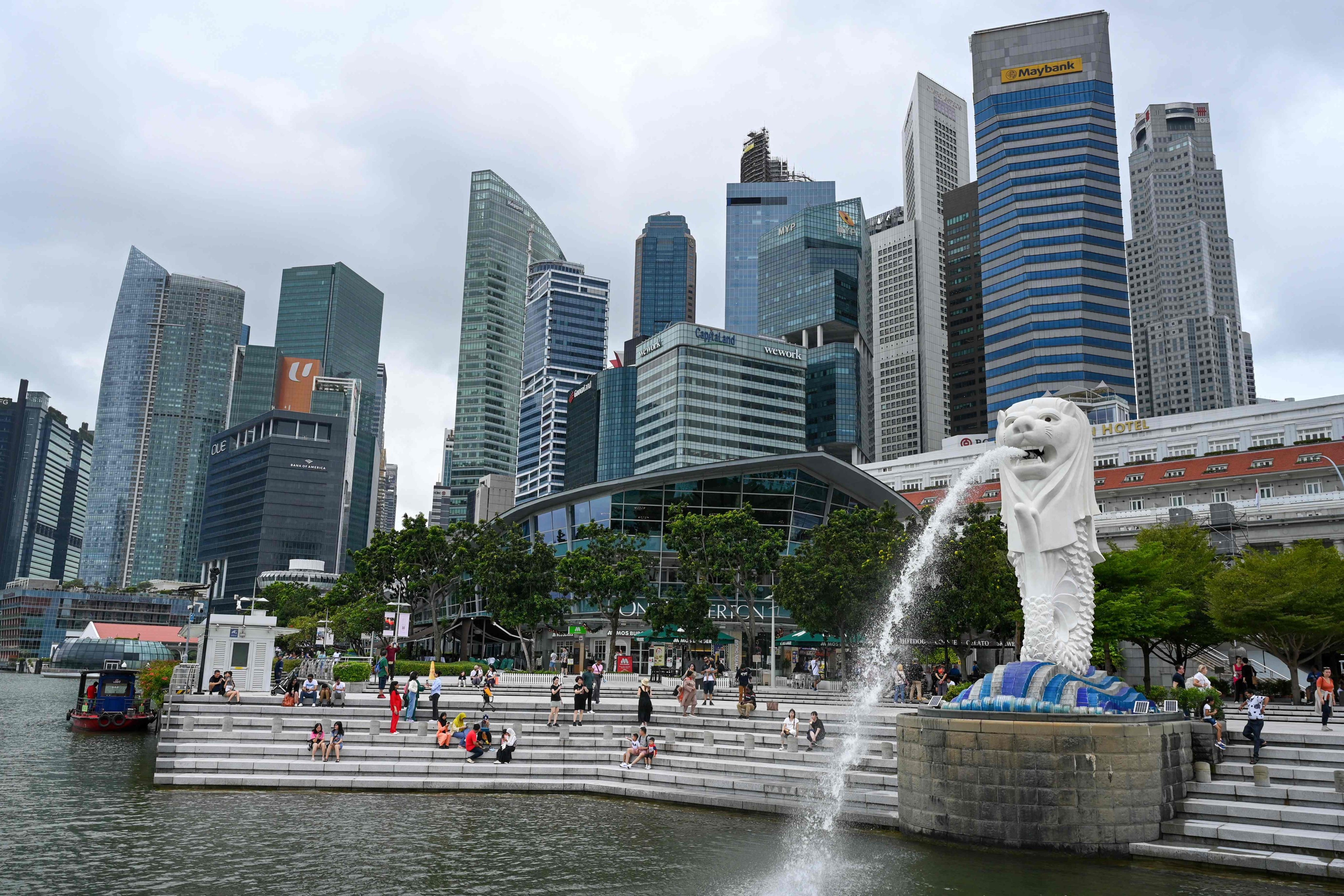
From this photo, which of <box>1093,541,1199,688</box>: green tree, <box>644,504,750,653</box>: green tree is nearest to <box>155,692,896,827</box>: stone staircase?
<box>1093,541,1199,688</box>: green tree

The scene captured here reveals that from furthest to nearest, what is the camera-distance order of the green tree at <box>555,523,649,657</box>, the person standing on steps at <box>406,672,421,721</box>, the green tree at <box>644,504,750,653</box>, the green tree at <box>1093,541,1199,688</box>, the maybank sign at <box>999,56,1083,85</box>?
the maybank sign at <box>999,56,1083,85</box>
the green tree at <box>555,523,649,657</box>
the green tree at <box>644,504,750,653</box>
the green tree at <box>1093,541,1199,688</box>
the person standing on steps at <box>406,672,421,721</box>

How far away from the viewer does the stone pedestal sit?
55.1 feet

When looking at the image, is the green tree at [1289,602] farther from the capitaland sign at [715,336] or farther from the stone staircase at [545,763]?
the capitaland sign at [715,336]

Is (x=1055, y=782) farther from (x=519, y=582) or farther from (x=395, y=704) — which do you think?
(x=519, y=582)

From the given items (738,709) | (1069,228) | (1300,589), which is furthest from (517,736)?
(1069,228)

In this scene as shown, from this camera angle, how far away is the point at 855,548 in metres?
44.2

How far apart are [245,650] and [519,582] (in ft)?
63.9

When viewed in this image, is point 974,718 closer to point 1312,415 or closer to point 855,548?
point 855,548

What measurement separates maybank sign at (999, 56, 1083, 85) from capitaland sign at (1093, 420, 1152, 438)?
71749 mm

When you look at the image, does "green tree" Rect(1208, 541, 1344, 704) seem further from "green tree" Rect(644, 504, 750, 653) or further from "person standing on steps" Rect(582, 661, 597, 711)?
"person standing on steps" Rect(582, 661, 597, 711)

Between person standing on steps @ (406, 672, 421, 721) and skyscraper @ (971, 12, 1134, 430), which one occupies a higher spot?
skyscraper @ (971, 12, 1134, 430)

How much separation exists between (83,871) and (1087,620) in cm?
1882

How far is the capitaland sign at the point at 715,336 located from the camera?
143 metres

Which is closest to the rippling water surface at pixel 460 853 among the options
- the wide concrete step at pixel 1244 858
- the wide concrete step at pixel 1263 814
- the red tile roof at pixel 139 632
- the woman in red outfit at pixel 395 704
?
the wide concrete step at pixel 1244 858
